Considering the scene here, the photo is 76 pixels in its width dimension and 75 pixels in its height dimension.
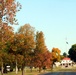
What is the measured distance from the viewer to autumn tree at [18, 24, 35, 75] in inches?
2462

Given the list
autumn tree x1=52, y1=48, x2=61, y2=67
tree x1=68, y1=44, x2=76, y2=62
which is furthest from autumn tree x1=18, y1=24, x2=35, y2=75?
tree x1=68, y1=44, x2=76, y2=62

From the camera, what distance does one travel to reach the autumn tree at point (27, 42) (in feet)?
205

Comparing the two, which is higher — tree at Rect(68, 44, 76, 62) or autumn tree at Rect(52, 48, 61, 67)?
tree at Rect(68, 44, 76, 62)

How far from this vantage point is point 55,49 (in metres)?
142

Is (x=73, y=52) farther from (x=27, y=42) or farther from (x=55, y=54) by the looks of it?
(x=27, y=42)

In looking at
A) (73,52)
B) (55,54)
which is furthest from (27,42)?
(73,52)

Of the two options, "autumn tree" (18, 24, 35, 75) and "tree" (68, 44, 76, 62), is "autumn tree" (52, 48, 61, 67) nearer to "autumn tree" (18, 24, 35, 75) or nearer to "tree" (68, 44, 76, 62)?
"tree" (68, 44, 76, 62)

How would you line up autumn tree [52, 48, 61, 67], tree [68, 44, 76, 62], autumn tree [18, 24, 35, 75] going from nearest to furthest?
autumn tree [18, 24, 35, 75], autumn tree [52, 48, 61, 67], tree [68, 44, 76, 62]

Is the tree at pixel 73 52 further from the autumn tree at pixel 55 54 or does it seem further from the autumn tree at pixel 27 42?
the autumn tree at pixel 27 42

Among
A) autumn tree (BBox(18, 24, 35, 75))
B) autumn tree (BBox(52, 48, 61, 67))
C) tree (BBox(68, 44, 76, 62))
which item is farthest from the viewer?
tree (BBox(68, 44, 76, 62))

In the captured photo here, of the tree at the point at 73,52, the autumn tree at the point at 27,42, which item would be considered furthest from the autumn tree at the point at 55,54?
the autumn tree at the point at 27,42

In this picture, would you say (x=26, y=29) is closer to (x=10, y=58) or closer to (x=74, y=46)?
(x=10, y=58)

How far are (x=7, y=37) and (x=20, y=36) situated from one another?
2841cm

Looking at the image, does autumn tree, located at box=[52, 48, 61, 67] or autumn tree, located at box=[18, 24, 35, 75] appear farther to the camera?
autumn tree, located at box=[52, 48, 61, 67]
